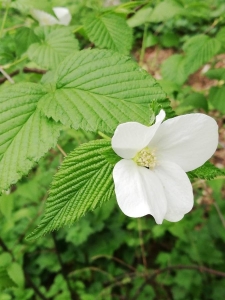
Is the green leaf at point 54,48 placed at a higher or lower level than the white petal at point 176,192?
higher

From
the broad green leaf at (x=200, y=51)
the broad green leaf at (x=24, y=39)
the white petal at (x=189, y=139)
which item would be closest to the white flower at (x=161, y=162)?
the white petal at (x=189, y=139)

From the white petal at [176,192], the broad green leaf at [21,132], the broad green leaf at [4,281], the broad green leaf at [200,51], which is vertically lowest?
the broad green leaf at [200,51]

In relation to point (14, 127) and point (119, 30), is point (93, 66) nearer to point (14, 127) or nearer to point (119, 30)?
point (14, 127)

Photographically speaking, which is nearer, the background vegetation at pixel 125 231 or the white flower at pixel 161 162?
the white flower at pixel 161 162

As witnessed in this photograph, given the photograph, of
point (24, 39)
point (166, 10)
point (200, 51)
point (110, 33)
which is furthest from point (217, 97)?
point (24, 39)

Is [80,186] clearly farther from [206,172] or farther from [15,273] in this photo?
[15,273]

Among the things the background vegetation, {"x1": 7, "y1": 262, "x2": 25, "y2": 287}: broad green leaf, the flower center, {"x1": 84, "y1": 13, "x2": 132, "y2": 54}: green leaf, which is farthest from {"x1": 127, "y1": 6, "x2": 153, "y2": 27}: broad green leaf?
{"x1": 7, "y1": 262, "x2": 25, "y2": 287}: broad green leaf

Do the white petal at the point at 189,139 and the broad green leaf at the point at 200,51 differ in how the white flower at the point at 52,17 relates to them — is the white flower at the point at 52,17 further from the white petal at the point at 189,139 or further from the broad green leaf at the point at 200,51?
the white petal at the point at 189,139
